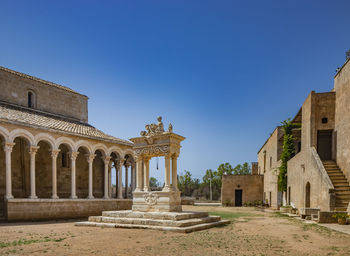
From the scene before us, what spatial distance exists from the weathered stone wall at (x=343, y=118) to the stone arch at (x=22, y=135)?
17034 millimetres

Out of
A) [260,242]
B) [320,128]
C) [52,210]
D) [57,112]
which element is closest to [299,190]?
[320,128]

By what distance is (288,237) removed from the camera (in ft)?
30.2

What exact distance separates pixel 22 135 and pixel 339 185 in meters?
16.7

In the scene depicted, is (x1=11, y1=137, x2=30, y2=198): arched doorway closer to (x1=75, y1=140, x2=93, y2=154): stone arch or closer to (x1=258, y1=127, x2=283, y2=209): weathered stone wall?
(x1=75, y1=140, x2=93, y2=154): stone arch

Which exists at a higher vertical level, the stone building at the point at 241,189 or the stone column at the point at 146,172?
the stone column at the point at 146,172

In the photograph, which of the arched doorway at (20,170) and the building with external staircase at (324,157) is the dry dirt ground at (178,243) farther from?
the arched doorway at (20,170)

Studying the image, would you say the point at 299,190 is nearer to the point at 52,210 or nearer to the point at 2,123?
the point at 52,210

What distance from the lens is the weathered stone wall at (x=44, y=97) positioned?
1964 centimetres

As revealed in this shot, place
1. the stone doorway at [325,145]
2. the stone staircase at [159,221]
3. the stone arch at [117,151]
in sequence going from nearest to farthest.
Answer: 1. the stone staircase at [159,221]
2. the stone arch at [117,151]
3. the stone doorway at [325,145]

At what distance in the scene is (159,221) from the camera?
10.8 metres

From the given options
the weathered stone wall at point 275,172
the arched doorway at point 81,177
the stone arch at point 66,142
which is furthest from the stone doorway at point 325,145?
the arched doorway at point 81,177

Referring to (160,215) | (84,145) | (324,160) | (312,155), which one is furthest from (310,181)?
(84,145)

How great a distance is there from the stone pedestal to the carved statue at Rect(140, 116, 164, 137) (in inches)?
106

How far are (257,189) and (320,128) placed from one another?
1563cm
